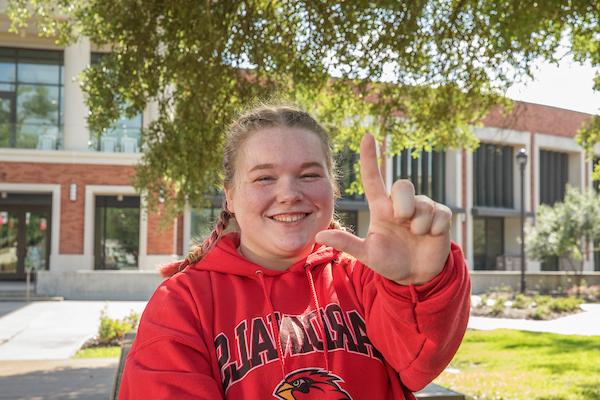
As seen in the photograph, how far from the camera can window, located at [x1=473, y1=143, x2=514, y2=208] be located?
33.5 metres

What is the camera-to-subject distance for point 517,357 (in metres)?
9.15

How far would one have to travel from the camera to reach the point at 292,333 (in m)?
1.99

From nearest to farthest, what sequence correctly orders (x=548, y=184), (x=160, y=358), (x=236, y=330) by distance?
(x=160, y=358) < (x=236, y=330) < (x=548, y=184)

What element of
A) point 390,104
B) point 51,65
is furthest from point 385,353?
point 51,65

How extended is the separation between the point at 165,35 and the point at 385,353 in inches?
239

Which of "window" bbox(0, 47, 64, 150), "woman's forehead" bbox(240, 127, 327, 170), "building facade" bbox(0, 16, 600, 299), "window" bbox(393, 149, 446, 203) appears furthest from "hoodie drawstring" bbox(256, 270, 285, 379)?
"window" bbox(393, 149, 446, 203)

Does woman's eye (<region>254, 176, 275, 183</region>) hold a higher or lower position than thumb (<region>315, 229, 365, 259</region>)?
higher

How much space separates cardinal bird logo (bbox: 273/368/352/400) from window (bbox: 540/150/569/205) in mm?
35790

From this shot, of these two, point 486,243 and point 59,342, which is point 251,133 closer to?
point 59,342

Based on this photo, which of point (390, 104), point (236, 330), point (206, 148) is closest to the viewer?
point (236, 330)

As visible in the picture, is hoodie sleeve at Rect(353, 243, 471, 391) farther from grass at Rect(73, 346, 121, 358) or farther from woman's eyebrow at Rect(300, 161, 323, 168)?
grass at Rect(73, 346, 121, 358)

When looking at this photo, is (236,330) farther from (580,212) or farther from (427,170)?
(427,170)

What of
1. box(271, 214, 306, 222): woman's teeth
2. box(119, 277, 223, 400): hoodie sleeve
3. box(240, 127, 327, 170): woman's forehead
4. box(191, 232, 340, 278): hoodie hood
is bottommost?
box(119, 277, 223, 400): hoodie sleeve

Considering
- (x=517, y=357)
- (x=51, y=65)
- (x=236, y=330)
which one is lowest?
(x=517, y=357)
